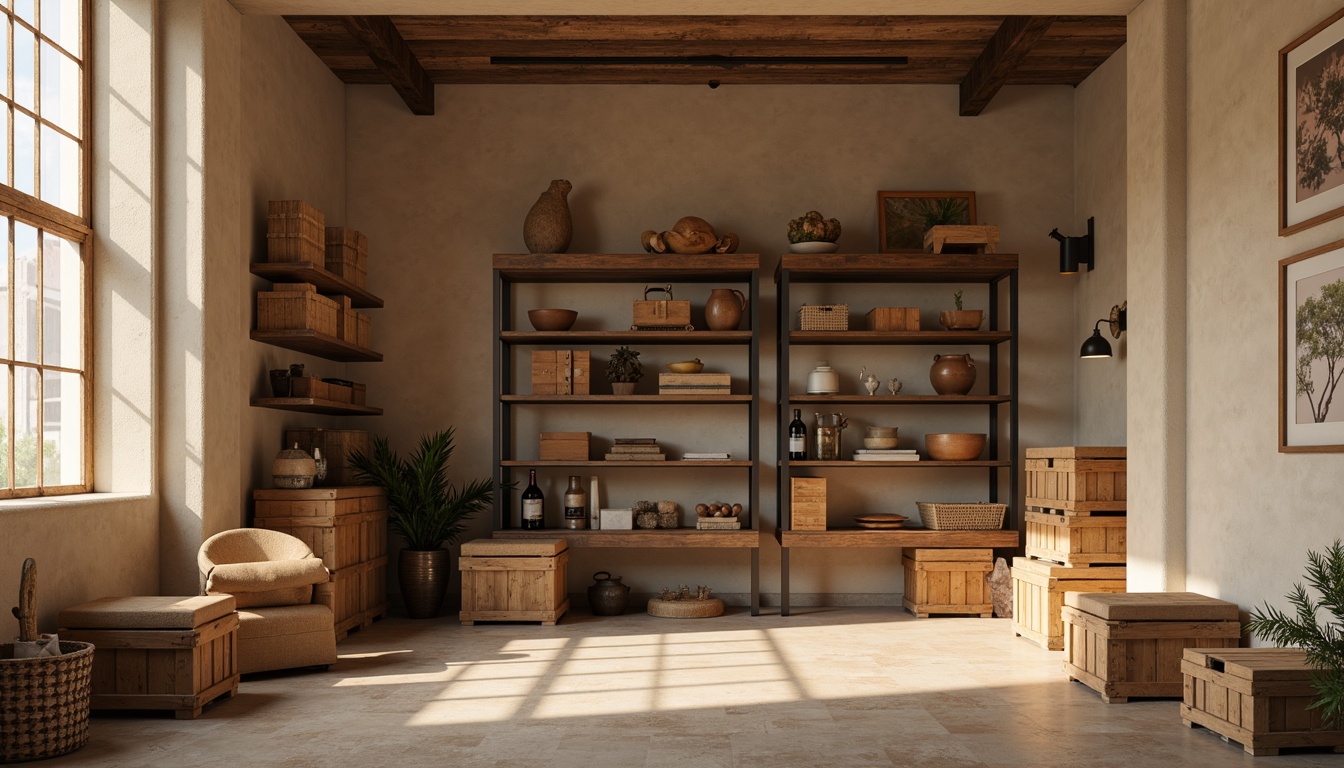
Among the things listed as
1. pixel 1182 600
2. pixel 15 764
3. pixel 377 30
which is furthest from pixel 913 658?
pixel 377 30

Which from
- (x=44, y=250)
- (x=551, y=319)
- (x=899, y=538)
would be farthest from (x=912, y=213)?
(x=44, y=250)

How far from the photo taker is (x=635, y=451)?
7.36 meters

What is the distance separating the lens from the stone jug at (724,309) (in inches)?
288

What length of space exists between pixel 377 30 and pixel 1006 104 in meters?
4.31

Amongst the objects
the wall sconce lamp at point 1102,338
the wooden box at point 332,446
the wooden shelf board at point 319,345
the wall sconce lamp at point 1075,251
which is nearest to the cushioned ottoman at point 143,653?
the wooden shelf board at point 319,345

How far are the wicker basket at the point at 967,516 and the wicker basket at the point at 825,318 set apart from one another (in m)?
1.33

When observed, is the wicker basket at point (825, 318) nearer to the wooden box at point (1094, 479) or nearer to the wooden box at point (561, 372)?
the wooden box at point (561, 372)

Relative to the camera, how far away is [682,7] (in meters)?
5.52

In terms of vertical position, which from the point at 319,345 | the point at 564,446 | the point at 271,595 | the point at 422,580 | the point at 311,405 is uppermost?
the point at 319,345

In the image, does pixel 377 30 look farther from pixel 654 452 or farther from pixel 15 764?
pixel 15 764

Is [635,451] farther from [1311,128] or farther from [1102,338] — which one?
[1311,128]

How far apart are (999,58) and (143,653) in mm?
5636

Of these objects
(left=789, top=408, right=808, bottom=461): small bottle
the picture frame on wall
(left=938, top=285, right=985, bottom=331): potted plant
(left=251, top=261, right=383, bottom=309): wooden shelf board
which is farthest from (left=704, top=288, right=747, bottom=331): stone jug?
the picture frame on wall

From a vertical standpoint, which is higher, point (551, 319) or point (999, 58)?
point (999, 58)
